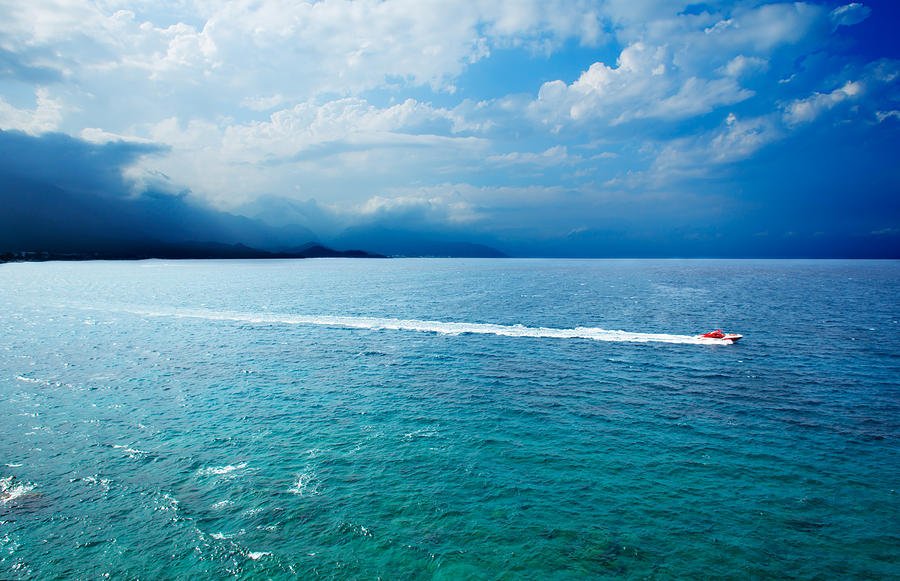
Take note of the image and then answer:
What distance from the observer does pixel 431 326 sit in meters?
92.9

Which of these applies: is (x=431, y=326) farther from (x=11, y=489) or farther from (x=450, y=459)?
(x=11, y=489)

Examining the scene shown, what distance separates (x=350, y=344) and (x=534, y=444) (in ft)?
152

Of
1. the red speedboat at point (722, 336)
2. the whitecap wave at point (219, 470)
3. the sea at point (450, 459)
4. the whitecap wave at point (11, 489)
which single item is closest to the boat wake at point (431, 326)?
the red speedboat at point (722, 336)

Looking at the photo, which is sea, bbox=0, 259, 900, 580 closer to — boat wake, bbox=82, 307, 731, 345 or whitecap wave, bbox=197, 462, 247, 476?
whitecap wave, bbox=197, 462, 247, 476

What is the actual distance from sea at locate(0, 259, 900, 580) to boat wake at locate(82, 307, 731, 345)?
131 inches

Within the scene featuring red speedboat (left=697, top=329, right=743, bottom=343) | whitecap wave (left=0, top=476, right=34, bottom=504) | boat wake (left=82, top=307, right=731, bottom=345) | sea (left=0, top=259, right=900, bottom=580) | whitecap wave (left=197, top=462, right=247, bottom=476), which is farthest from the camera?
boat wake (left=82, top=307, right=731, bottom=345)

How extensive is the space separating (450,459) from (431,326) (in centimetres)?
5749

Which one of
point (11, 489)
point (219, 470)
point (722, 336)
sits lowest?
point (219, 470)

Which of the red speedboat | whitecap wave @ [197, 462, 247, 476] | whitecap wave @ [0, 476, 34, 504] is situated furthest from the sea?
the red speedboat

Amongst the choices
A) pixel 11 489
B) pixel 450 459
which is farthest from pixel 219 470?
pixel 450 459

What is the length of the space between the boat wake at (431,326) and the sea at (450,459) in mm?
3319

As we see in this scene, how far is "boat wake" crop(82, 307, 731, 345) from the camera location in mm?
80688

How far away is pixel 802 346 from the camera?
74000 mm

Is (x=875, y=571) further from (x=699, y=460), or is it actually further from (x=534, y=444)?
(x=534, y=444)
